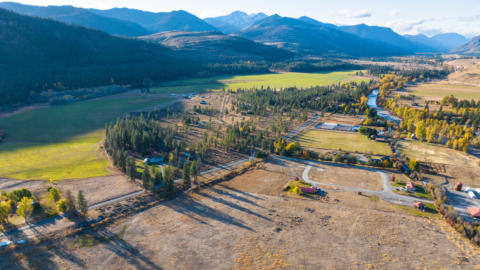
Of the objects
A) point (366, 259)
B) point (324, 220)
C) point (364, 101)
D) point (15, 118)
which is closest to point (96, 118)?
point (15, 118)

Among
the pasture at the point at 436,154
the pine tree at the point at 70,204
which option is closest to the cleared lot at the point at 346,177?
the pasture at the point at 436,154

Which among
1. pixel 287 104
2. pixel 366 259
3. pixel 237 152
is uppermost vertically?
pixel 287 104

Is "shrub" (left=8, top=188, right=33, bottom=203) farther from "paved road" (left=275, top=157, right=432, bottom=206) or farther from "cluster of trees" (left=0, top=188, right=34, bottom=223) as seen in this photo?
"paved road" (left=275, top=157, right=432, bottom=206)

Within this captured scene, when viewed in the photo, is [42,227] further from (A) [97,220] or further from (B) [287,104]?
(B) [287,104]

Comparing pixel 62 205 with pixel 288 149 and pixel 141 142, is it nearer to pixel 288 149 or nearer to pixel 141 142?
pixel 141 142

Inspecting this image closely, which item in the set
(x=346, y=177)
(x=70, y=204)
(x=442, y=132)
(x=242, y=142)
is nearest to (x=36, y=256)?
(x=70, y=204)

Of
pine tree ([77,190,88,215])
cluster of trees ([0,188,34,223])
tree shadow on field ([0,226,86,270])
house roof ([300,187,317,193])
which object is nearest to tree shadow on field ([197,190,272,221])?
house roof ([300,187,317,193])

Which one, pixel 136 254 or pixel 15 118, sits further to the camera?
pixel 15 118

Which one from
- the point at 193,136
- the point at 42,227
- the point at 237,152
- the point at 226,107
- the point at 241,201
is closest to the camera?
the point at 42,227
